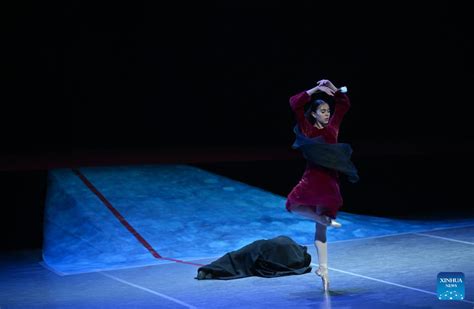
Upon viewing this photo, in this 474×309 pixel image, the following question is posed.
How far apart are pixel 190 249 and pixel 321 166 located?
6.60 ft

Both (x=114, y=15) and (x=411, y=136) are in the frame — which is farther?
(x=411, y=136)

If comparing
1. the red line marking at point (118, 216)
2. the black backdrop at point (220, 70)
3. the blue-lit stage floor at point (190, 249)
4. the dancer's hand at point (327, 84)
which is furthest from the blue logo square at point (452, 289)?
the black backdrop at point (220, 70)

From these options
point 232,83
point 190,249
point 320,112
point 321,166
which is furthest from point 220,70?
point 321,166

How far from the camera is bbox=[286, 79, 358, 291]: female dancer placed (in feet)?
15.7

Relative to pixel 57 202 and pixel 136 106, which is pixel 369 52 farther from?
pixel 57 202

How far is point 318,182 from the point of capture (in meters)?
4.79

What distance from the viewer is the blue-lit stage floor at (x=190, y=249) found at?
15.6 feet

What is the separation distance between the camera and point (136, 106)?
10883mm

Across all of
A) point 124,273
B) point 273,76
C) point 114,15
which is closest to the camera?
point 124,273

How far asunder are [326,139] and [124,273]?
189cm

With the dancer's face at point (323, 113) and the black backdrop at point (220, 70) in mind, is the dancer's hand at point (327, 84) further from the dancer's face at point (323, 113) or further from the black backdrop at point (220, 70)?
the black backdrop at point (220, 70)

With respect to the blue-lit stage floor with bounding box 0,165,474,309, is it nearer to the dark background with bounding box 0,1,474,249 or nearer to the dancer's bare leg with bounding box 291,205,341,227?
the dancer's bare leg with bounding box 291,205,341,227

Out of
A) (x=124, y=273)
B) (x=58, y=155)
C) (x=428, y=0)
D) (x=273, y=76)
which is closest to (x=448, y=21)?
(x=428, y=0)

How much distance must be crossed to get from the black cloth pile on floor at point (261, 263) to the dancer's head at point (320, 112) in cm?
105
